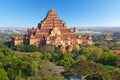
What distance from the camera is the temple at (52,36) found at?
75688 millimetres

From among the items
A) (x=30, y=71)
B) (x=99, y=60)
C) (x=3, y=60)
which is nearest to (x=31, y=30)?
(x=99, y=60)

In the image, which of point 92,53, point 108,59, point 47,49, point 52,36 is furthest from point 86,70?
point 52,36

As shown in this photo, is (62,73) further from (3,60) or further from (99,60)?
(99,60)

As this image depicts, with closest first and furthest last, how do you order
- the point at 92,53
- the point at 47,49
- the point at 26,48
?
the point at 92,53
the point at 47,49
the point at 26,48

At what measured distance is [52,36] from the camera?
76.9 metres

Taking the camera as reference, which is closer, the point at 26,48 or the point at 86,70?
the point at 86,70

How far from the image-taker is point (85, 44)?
3135 inches

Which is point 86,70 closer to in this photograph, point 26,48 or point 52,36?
point 26,48

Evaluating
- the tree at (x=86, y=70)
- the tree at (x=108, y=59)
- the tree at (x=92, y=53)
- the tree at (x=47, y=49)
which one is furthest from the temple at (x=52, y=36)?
the tree at (x=86, y=70)

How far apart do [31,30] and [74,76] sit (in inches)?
1759

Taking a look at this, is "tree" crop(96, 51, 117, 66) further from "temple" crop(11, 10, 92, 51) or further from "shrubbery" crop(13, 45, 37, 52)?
"temple" crop(11, 10, 92, 51)

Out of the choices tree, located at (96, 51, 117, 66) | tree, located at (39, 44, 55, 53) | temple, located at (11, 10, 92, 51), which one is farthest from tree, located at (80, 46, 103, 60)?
temple, located at (11, 10, 92, 51)

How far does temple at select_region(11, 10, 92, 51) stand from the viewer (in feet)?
248

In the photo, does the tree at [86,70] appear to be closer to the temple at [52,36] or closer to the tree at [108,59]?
the tree at [108,59]
